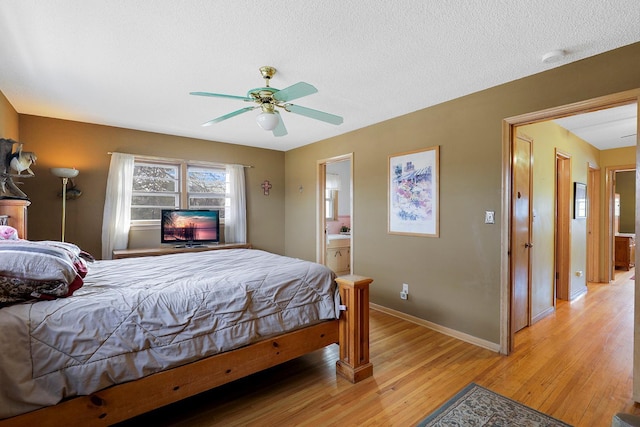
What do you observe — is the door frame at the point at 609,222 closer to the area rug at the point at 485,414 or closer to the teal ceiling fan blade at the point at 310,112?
the area rug at the point at 485,414

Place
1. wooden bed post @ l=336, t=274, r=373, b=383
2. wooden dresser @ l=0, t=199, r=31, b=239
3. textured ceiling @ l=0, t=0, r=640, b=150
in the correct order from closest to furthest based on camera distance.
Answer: textured ceiling @ l=0, t=0, r=640, b=150, wooden bed post @ l=336, t=274, r=373, b=383, wooden dresser @ l=0, t=199, r=31, b=239

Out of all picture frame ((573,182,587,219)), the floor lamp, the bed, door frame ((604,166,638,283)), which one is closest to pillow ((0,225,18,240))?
the bed

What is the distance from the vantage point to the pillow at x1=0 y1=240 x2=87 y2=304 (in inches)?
57.9

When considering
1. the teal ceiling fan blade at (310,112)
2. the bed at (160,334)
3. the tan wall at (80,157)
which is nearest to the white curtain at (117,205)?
the tan wall at (80,157)

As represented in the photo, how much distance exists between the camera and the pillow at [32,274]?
4.83 ft

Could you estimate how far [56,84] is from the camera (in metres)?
2.76

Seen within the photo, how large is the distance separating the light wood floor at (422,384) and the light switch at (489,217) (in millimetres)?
1199

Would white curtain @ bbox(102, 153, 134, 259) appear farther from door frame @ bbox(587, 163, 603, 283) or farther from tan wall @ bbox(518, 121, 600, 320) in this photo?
door frame @ bbox(587, 163, 603, 283)

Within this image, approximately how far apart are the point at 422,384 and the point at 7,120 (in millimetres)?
4623

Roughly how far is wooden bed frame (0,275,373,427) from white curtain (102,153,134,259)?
2990 mm

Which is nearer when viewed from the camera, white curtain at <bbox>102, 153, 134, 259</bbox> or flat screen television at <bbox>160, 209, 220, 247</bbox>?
white curtain at <bbox>102, 153, 134, 259</bbox>

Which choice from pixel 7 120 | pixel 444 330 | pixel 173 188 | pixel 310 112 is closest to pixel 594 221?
pixel 444 330

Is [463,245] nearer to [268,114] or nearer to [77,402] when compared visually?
[268,114]

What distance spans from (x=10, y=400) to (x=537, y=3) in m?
3.23
